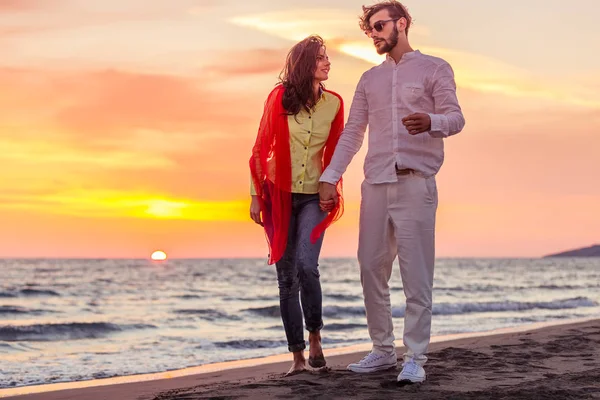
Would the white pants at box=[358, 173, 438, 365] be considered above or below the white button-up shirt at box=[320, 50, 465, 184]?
below

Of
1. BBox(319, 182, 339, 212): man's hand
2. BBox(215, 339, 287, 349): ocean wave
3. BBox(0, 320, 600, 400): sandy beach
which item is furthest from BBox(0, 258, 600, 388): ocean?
BBox(319, 182, 339, 212): man's hand

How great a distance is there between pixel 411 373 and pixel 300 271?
36.5 inches

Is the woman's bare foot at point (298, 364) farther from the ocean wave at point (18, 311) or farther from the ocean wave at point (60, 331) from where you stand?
the ocean wave at point (18, 311)

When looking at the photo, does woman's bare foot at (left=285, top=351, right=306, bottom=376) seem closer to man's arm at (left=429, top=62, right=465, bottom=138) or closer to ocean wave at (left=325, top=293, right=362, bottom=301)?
man's arm at (left=429, top=62, right=465, bottom=138)

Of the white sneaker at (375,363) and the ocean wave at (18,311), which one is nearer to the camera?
the white sneaker at (375,363)

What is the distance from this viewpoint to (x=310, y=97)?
4.68 m

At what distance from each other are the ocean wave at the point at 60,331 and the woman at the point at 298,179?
26.1ft

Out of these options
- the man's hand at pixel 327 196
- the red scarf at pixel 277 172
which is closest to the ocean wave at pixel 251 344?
the red scarf at pixel 277 172

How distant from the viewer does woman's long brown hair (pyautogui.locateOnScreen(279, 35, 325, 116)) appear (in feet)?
15.2

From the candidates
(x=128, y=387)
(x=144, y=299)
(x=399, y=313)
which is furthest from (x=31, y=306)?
(x=128, y=387)

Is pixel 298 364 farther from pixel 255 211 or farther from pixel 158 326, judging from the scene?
pixel 158 326

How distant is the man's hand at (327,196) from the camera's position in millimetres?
4461

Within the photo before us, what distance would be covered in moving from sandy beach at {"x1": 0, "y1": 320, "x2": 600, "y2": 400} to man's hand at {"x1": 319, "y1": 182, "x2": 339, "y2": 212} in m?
1.02

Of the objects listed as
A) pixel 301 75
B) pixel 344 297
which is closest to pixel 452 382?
pixel 301 75
